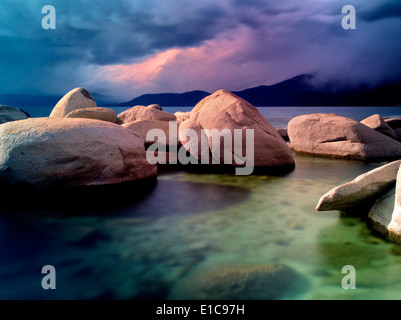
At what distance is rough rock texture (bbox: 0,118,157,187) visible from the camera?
441cm

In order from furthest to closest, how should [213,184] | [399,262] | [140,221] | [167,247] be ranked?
[213,184]
[140,221]
[167,247]
[399,262]

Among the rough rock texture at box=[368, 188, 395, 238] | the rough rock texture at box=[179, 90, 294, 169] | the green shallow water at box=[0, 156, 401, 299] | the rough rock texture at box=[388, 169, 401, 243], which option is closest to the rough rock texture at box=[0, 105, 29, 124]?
the rough rock texture at box=[179, 90, 294, 169]

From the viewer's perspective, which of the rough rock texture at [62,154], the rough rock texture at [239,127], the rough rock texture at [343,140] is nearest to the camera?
the rough rock texture at [62,154]

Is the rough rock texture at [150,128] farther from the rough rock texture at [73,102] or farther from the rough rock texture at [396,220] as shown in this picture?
the rough rock texture at [396,220]

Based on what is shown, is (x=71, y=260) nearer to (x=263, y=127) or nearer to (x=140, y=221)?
(x=140, y=221)

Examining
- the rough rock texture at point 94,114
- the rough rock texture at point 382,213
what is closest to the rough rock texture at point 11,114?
the rough rock texture at point 94,114

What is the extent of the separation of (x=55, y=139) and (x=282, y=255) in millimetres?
3503

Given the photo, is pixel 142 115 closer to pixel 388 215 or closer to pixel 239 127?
pixel 239 127

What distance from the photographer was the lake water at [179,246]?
224 cm

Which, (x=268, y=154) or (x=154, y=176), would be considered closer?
(x=154, y=176)

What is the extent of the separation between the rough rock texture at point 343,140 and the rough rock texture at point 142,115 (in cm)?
434
